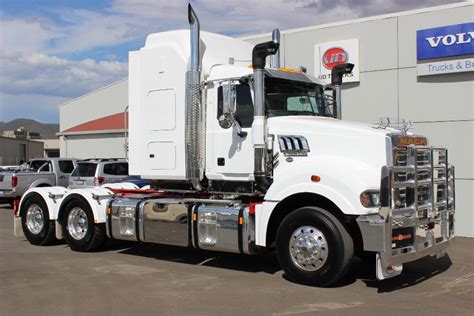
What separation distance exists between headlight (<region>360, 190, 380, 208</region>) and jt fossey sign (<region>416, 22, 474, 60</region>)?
679 centimetres

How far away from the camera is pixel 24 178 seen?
18562 millimetres

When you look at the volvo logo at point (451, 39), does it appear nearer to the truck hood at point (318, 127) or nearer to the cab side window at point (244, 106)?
the truck hood at point (318, 127)

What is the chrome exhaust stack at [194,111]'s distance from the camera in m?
8.76

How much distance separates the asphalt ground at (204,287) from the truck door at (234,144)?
1491 millimetres

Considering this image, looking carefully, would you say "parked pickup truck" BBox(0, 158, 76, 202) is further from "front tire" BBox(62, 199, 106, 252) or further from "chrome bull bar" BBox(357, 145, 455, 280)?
"chrome bull bar" BBox(357, 145, 455, 280)

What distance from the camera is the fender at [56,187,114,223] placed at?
32.6 feet

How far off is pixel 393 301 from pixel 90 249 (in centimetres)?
576

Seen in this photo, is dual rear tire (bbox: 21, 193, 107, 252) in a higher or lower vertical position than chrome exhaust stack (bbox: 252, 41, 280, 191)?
lower

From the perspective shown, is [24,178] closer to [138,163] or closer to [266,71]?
[138,163]

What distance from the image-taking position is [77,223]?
1040 centimetres

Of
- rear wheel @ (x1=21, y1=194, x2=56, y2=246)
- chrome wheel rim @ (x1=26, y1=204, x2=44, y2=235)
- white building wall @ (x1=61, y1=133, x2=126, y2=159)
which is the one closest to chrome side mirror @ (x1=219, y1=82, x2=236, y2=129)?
rear wheel @ (x1=21, y1=194, x2=56, y2=246)

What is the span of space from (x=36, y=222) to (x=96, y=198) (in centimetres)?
199

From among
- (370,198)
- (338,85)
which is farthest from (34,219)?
(370,198)

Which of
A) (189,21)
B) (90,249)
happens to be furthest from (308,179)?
(90,249)
